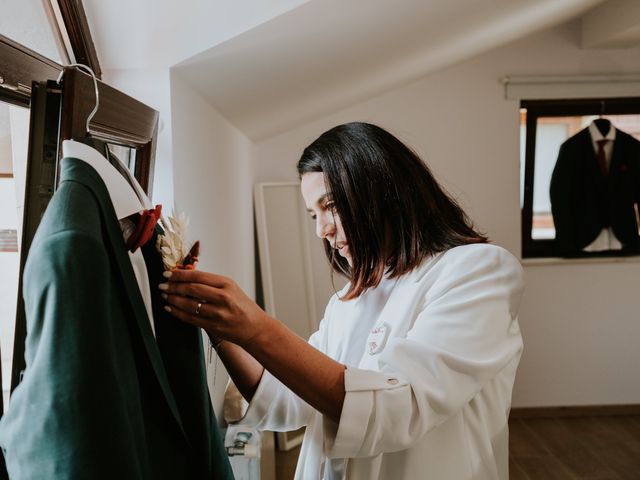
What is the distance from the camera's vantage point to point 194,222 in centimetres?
151

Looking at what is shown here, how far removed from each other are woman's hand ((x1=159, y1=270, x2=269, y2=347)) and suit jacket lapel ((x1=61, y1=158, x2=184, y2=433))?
69 mm

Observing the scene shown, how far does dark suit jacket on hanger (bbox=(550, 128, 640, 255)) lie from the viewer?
13.1 ft

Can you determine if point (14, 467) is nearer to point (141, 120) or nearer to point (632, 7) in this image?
point (141, 120)

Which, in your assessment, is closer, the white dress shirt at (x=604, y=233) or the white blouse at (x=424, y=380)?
the white blouse at (x=424, y=380)

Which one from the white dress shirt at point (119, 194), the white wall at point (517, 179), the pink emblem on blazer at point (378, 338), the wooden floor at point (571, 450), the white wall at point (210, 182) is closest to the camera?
the white dress shirt at point (119, 194)

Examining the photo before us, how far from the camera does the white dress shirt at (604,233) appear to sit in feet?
13.1

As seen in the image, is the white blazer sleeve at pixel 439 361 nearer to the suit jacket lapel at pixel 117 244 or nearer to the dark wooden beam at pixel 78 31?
the suit jacket lapel at pixel 117 244

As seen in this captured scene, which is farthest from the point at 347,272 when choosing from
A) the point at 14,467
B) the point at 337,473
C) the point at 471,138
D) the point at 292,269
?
the point at 471,138

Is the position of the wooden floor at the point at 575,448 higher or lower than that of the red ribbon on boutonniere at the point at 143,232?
lower

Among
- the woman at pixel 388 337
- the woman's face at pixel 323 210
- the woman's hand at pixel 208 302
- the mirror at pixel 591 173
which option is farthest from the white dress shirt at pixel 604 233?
the woman's hand at pixel 208 302

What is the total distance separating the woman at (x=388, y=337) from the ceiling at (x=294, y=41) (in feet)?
0.98

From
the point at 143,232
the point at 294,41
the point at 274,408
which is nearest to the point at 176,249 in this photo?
the point at 143,232

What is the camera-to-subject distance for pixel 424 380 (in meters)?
0.97

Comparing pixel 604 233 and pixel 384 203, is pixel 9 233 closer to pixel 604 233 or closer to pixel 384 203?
pixel 384 203
